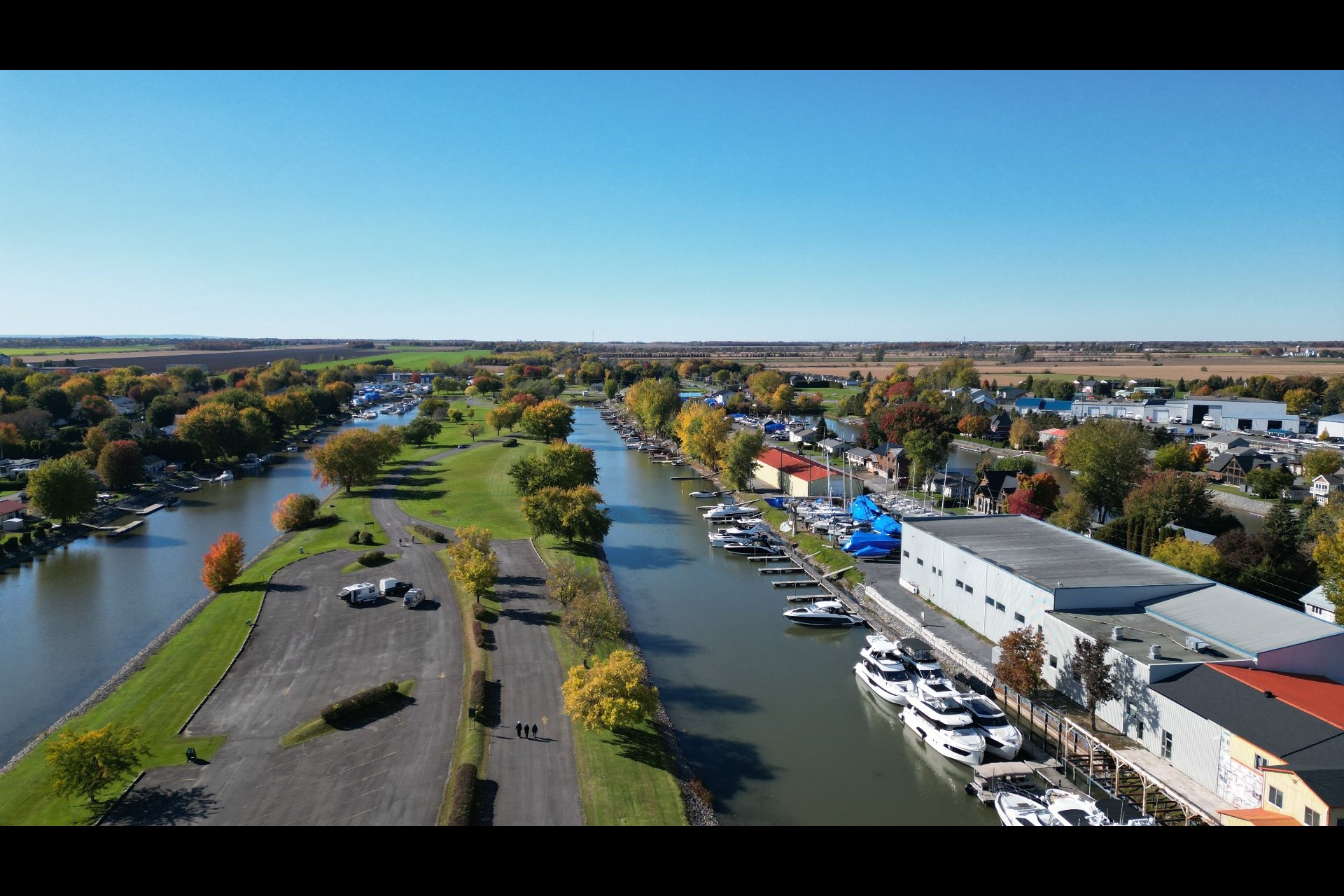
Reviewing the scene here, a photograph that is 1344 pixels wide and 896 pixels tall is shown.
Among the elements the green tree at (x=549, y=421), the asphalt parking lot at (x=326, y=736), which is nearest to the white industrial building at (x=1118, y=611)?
the asphalt parking lot at (x=326, y=736)

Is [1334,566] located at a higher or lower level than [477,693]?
higher

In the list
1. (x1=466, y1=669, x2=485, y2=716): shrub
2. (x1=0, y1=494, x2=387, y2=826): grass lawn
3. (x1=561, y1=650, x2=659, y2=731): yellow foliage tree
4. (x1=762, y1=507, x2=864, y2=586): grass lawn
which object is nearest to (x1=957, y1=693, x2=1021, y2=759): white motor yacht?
(x1=561, y1=650, x2=659, y2=731): yellow foliage tree

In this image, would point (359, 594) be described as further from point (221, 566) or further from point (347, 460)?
point (347, 460)

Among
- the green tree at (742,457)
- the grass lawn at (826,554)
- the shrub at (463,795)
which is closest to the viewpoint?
the shrub at (463,795)

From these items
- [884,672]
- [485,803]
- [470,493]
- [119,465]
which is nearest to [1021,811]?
[884,672]

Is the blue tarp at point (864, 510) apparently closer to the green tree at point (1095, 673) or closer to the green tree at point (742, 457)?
the green tree at point (742, 457)

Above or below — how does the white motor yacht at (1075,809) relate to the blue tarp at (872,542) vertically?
below
